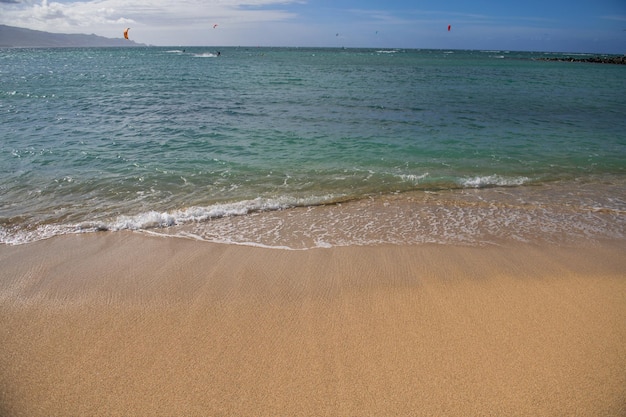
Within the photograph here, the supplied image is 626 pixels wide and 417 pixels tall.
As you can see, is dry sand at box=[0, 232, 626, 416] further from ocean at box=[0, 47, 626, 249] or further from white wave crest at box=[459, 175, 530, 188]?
white wave crest at box=[459, 175, 530, 188]

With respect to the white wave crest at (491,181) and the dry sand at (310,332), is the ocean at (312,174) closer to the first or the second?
the white wave crest at (491,181)

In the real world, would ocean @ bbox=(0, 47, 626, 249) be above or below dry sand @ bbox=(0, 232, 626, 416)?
above

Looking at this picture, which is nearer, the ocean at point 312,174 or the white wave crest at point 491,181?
the ocean at point 312,174

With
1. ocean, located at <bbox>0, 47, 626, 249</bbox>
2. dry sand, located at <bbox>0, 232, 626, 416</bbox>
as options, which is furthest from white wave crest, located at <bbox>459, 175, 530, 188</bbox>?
dry sand, located at <bbox>0, 232, 626, 416</bbox>

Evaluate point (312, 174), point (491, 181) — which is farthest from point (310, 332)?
point (491, 181)

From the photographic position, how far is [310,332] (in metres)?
3.58

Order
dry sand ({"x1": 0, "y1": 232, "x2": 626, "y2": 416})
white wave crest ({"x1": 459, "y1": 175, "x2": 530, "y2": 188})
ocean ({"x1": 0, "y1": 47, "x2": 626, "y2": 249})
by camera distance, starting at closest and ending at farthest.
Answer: dry sand ({"x1": 0, "y1": 232, "x2": 626, "y2": 416}) → ocean ({"x1": 0, "y1": 47, "x2": 626, "y2": 249}) → white wave crest ({"x1": 459, "y1": 175, "x2": 530, "y2": 188})

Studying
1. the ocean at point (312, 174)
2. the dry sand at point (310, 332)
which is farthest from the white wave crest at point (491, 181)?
the dry sand at point (310, 332)

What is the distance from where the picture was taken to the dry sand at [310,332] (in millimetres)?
2852

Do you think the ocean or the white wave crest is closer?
the ocean

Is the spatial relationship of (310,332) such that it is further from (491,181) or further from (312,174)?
(491,181)

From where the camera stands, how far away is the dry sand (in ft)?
9.36

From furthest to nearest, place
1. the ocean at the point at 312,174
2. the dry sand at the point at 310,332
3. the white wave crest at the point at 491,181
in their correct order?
the white wave crest at the point at 491,181
the ocean at the point at 312,174
the dry sand at the point at 310,332

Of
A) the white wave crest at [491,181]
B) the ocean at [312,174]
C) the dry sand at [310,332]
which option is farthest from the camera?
the white wave crest at [491,181]
